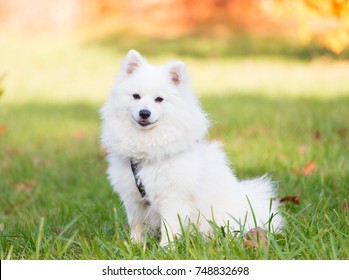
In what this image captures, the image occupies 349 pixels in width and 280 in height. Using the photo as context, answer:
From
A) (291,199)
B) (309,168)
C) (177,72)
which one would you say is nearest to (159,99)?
(177,72)

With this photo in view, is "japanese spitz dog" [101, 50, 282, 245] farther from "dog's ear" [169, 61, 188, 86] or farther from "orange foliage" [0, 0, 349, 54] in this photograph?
"orange foliage" [0, 0, 349, 54]

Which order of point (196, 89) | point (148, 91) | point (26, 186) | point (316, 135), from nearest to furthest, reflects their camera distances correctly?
1. point (148, 91)
2. point (26, 186)
3. point (316, 135)
4. point (196, 89)

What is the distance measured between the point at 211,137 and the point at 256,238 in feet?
13.1

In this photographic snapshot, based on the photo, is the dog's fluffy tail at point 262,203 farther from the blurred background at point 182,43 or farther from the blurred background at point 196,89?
the blurred background at point 182,43

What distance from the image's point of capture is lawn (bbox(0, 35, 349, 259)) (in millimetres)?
3268

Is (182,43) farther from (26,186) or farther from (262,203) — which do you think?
(262,203)

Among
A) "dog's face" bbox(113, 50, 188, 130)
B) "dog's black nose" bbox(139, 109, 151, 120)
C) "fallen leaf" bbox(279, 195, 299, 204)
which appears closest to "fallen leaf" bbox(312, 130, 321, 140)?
"fallen leaf" bbox(279, 195, 299, 204)

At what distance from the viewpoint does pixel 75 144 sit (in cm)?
736

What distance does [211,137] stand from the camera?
7188 millimetres

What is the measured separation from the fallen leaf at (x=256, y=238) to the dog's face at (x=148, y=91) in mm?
793

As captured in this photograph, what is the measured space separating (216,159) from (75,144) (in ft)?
13.0

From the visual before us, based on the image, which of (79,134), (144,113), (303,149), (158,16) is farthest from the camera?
(158,16)

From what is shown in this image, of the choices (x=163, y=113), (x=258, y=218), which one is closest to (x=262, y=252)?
(x=258, y=218)

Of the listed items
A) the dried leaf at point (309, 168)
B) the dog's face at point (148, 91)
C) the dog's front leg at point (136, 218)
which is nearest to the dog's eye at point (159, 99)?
the dog's face at point (148, 91)
